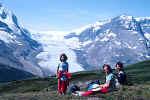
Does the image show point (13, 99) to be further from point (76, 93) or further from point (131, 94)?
point (131, 94)

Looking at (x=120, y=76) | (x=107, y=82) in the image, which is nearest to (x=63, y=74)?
(x=107, y=82)

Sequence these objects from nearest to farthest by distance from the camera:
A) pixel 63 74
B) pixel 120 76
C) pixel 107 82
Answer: pixel 107 82 < pixel 63 74 < pixel 120 76

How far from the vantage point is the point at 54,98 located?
2050 cm

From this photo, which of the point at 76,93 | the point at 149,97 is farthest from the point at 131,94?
the point at 76,93

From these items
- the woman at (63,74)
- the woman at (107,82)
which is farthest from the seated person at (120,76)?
the woman at (63,74)

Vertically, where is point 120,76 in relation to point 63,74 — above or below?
below

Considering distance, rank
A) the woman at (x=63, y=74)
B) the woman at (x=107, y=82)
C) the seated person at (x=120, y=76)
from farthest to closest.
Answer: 1. the seated person at (x=120, y=76)
2. the woman at (x=63, y=74)
3. the woman at (x=107, y=82)

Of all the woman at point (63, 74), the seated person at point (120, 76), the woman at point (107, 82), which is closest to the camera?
the woman at point (107, 82)

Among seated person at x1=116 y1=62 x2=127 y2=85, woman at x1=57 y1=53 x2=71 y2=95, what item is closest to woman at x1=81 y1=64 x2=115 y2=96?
woman at x1=57 y1=53 x2=71 y2=95

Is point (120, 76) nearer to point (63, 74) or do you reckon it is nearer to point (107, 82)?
point (107, 82)

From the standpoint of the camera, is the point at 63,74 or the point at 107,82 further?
the point at 63,74

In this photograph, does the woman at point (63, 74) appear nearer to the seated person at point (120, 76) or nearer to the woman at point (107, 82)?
the woman at point (107, 82)

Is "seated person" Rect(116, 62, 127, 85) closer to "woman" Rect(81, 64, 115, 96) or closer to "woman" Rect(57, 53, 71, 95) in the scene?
"woman" Rect(81, 64, 115, 96)

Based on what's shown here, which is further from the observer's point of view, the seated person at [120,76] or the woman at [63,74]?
the seated person at [120,76]
